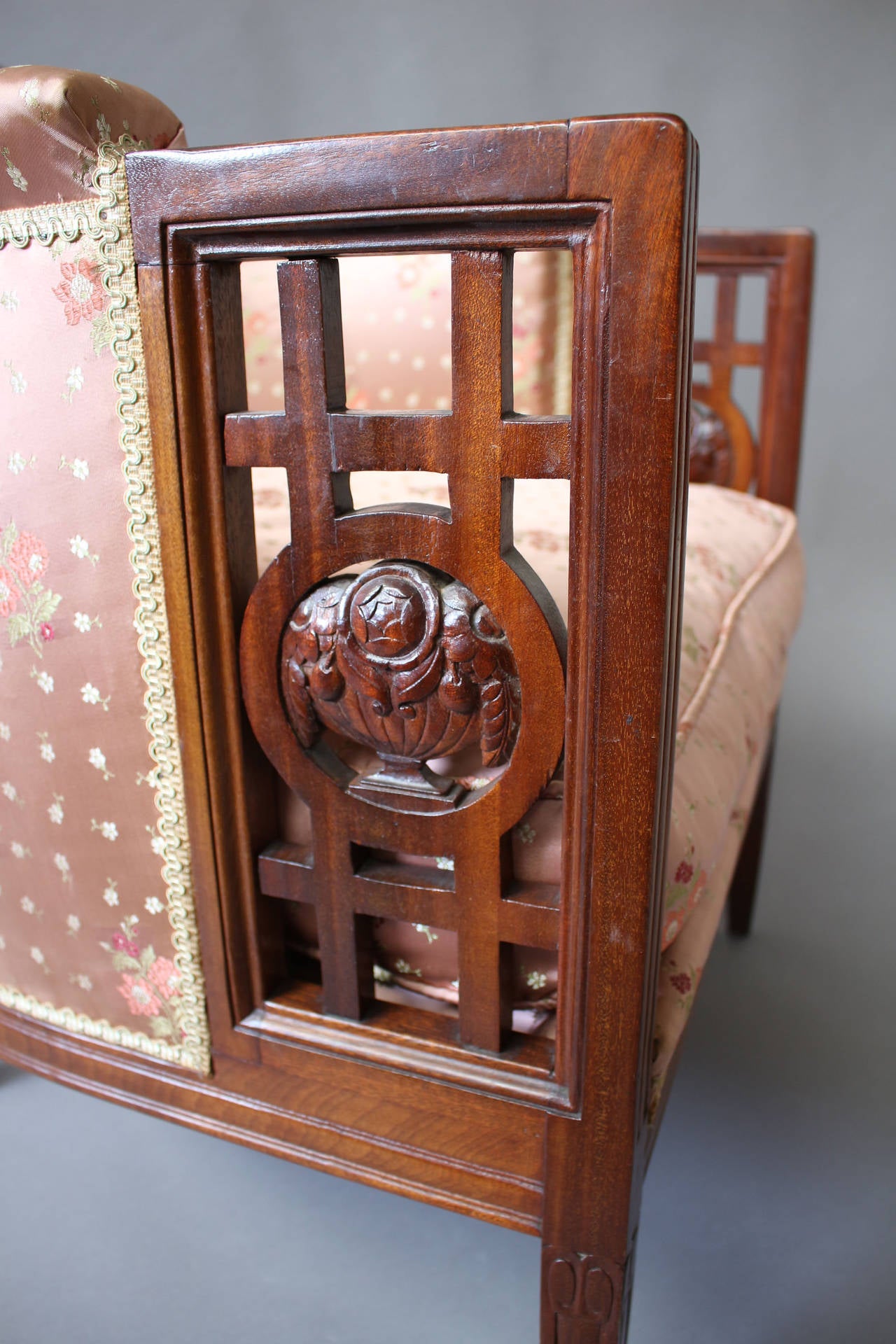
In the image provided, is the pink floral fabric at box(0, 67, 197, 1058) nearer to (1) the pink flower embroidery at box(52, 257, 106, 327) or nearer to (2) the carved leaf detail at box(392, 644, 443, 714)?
(1) the pink flower embroidery at box(52, 257, 106, 327)

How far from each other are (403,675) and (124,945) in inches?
14.1

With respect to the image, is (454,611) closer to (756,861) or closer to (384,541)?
(384,541)

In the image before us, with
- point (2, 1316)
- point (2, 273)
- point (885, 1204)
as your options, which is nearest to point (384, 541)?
point (2, 273)

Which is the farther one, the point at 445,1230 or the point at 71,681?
the point at 445,1230

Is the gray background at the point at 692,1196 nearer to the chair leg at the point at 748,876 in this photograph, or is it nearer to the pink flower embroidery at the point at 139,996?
the chair leg at the point at 748,876

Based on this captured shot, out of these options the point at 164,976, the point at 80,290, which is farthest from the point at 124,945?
the point at 80,290

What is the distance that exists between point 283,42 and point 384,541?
317 centimetres

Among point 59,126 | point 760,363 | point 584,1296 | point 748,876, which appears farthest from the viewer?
point 760,363

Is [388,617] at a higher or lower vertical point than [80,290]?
lower

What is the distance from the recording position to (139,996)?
829 millimetres

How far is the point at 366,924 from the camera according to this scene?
754mm

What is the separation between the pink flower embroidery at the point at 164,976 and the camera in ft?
2.63

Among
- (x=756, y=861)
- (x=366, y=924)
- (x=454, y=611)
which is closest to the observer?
(x=454, y=611)

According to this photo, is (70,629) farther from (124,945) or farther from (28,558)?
(124,945)
